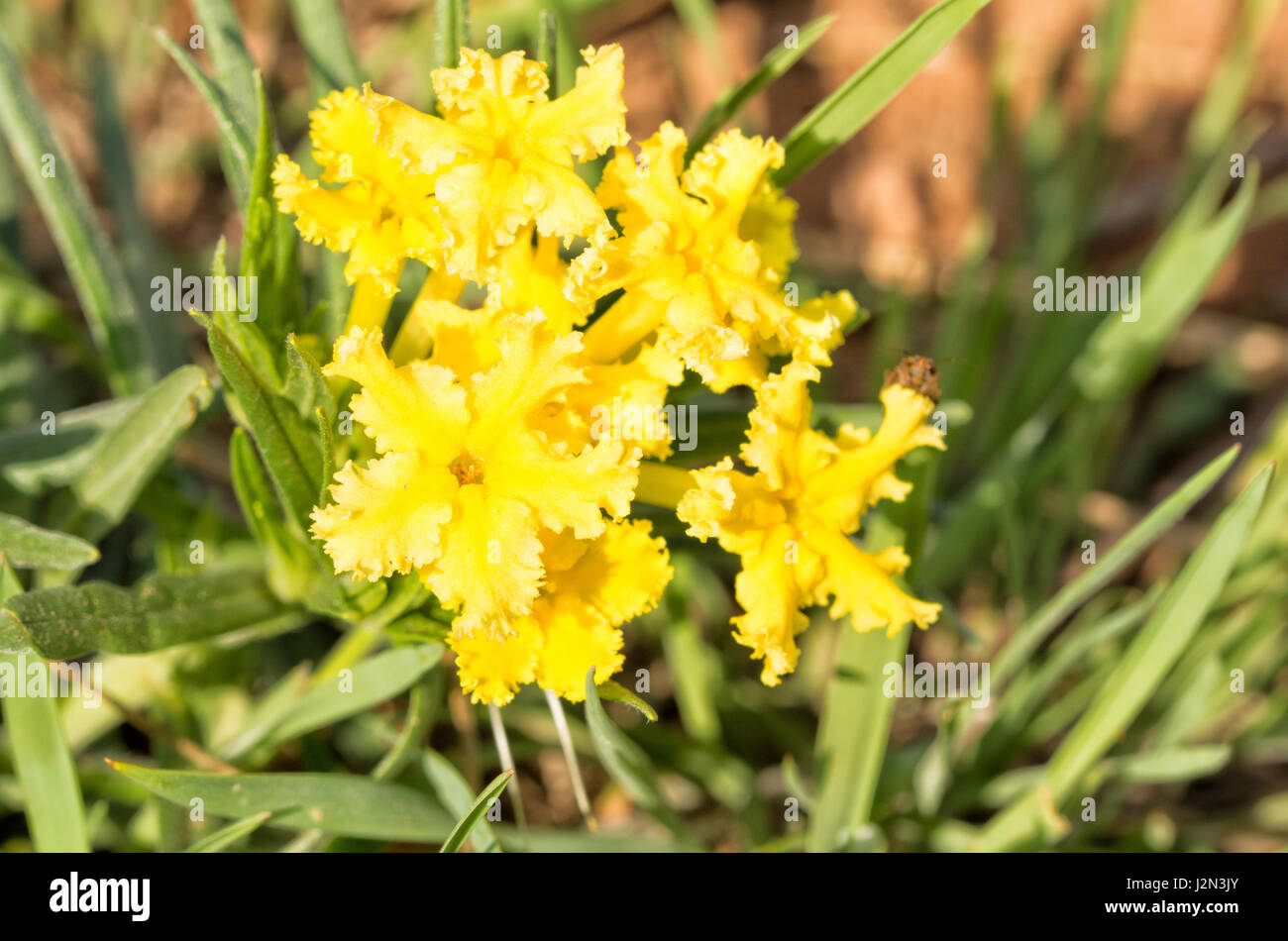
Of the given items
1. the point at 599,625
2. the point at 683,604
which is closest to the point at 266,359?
the point at 599,625

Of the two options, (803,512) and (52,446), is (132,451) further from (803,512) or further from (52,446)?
(803,512)

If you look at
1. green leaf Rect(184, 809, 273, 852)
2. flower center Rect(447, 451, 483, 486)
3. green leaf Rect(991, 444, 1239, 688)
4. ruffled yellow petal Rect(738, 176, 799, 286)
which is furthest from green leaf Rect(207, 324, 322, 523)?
green leaf Rect(991, 444, 1239, 688)

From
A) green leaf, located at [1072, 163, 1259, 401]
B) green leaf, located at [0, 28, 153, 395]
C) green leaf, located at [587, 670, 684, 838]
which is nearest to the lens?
green leaf, located at [587, 670, 684, 838]

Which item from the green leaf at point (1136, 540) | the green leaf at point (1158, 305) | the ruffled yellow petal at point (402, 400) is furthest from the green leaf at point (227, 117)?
the green leaf at point (1158, 305)

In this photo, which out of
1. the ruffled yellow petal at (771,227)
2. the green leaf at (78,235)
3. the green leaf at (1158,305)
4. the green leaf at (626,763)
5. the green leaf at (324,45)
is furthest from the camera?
the green leaf at (1158,305)

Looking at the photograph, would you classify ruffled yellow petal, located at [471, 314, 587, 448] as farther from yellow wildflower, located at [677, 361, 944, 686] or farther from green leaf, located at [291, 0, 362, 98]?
green leaf, located at [291, 0, 362, 98]

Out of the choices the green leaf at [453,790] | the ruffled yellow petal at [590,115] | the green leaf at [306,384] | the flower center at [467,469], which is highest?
the ruffled yellow petal at [590,115]

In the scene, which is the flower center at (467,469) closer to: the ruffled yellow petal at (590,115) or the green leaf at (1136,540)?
the ruffled yellow petal at (590,115)

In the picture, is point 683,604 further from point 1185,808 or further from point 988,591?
point 1185,808
